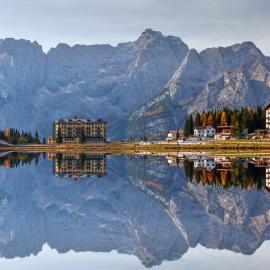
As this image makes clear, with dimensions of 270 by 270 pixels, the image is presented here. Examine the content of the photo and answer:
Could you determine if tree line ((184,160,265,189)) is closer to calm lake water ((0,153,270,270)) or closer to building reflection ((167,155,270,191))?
building reflection ((167,155,270,191))

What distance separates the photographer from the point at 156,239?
37625mm

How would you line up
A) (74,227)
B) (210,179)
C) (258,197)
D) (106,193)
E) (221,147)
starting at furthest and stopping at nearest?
1. (221,147)
2. (210,179)
3. (106,193)
4. (258,197)
5. (74,227)

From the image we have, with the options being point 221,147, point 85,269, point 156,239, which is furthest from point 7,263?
point 221,147

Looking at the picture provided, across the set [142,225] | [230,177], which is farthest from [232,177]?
[142,225]

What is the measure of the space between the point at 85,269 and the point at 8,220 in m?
18.9

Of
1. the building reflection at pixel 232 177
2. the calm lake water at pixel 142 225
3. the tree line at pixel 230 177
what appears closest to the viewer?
the calm lake water at pixel 142 225

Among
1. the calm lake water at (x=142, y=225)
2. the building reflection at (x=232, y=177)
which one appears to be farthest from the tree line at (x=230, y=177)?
the calm lake water at (x=142, y=225)

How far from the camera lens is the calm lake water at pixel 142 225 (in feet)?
106

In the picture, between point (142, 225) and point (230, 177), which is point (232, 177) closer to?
point (230, 177)

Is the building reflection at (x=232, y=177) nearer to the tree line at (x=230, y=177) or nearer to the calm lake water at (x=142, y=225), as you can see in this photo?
the tree line at (x=230, y=177)

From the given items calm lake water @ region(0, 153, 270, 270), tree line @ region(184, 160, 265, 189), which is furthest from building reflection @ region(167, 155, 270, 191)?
calm lake water @ region(0, 153, 270, 270)

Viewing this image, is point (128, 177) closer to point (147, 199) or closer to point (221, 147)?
point (147, 199)

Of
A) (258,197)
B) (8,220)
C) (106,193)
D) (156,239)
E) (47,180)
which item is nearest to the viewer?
(156,239)

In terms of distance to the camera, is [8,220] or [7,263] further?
[8,220]
